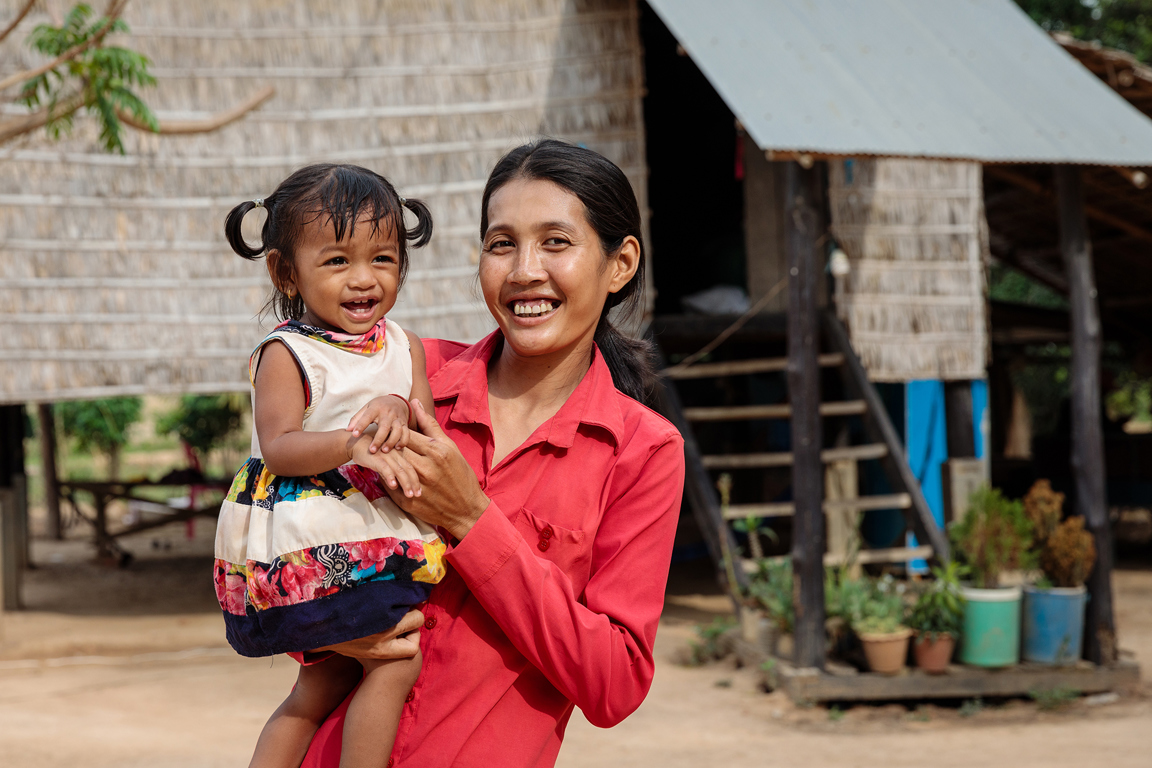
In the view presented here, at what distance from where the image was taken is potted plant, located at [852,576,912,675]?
5949 mm

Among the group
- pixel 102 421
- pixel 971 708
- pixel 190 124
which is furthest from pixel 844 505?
pixel 102 421

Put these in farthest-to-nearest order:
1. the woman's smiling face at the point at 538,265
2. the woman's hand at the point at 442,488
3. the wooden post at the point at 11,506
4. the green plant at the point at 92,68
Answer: the wooden post at the point at 11,506, the green plant at the point at 92,68, the woman's smiling face at the point at 538,265, the woman's hand at the point at 442,488

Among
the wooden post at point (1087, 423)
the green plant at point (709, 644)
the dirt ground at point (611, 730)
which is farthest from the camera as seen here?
the green plant at point (709, 644)

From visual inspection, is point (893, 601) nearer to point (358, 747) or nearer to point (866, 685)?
point (866, 685)

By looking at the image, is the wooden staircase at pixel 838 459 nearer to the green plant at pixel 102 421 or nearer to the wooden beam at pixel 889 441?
the wooden beam at pixel 889 441

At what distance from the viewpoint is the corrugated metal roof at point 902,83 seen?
18.1 feet

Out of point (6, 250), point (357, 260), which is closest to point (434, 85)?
point (6, 250)

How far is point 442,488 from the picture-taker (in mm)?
1472

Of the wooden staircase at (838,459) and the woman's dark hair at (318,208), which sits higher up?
the woman's dark hair at (318,208)

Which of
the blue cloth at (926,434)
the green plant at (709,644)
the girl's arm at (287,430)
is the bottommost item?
the green plant at (709,644)

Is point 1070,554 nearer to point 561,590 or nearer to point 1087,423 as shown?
point 1087,423

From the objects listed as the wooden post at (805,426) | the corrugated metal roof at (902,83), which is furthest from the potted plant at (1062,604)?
the corrugated metal roof at (902,83)

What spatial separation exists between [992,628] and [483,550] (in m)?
5.43

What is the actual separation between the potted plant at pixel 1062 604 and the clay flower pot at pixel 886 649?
82 cm
